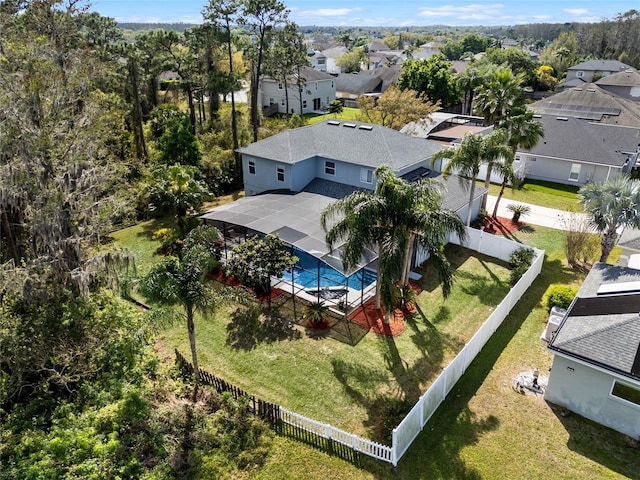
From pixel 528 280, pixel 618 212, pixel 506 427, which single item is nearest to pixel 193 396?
pixel 506 427

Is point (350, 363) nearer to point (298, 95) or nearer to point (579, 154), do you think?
point (579, 154)

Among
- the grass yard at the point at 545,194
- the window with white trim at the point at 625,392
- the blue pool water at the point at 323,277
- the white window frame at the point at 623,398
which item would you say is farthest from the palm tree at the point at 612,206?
the grass yard at the point at 545,194

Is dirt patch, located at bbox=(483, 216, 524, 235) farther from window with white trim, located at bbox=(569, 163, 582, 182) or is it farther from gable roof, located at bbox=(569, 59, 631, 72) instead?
gable roof, located at bbox=(569, 59, 631, 72)

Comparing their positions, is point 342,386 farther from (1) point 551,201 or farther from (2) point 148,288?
(1) point 551,201

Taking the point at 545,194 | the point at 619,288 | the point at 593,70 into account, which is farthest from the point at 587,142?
the point at 593,70

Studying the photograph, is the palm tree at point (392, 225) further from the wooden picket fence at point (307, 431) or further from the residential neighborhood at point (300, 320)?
the wooden picket fence at point (307, 431)

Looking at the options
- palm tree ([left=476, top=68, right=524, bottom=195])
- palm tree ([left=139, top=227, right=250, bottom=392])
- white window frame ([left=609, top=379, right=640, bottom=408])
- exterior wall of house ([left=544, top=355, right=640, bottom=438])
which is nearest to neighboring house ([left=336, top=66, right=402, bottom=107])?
palm tree ([left=476, top=68, right=524, bottom=195])
